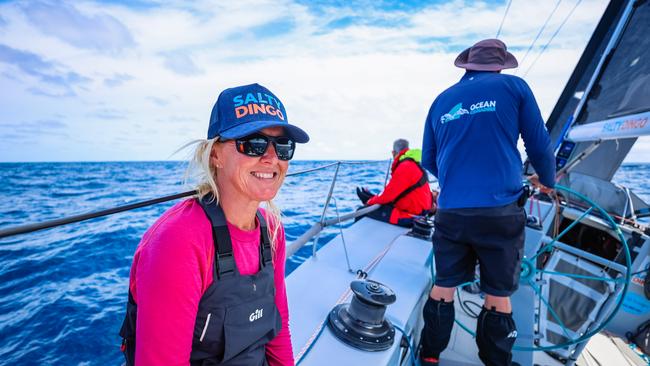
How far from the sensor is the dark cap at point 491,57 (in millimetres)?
1646

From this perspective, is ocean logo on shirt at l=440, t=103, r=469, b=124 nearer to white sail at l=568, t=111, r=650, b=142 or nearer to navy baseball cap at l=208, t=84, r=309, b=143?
navy baseball cap at l=208, t=84, r=309, b=143

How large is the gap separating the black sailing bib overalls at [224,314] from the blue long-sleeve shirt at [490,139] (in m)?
1.25

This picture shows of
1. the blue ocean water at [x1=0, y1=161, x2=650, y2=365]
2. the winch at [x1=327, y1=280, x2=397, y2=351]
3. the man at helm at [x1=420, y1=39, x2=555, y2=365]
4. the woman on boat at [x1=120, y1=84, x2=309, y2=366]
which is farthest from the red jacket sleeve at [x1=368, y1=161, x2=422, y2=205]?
the woman on boat at [x1=120, y1=84, x2=309, y2=366]

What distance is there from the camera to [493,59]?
1651 mm

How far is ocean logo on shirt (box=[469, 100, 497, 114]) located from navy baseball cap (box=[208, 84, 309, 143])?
42.3 inches

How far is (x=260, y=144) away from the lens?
94cm

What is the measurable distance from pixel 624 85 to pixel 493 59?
2.63 meters

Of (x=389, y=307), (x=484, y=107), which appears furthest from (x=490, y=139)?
(x=389, y=307)

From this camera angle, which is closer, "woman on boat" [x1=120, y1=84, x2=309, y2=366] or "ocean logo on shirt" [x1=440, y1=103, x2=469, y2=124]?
"woman on boat" [x1=120, y1=84, x2=309, y2=366]

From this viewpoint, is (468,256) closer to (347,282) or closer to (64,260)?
(347,282)

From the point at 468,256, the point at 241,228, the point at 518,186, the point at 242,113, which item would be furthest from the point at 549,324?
the point at 242,113

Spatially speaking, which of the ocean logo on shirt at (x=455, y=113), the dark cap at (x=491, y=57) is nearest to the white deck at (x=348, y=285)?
the ocean logo on shirt at (x=455, y=113)

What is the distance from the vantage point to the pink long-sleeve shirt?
72 cm

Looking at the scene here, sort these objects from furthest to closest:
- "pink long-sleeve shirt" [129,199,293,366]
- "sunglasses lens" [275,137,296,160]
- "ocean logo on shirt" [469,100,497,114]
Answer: "ocean logo on shirt" [469,100,497,114] → "sunglasses lens" [275,137,296,160] → "pink long-sleeve shirt" [129,199,293,366]
